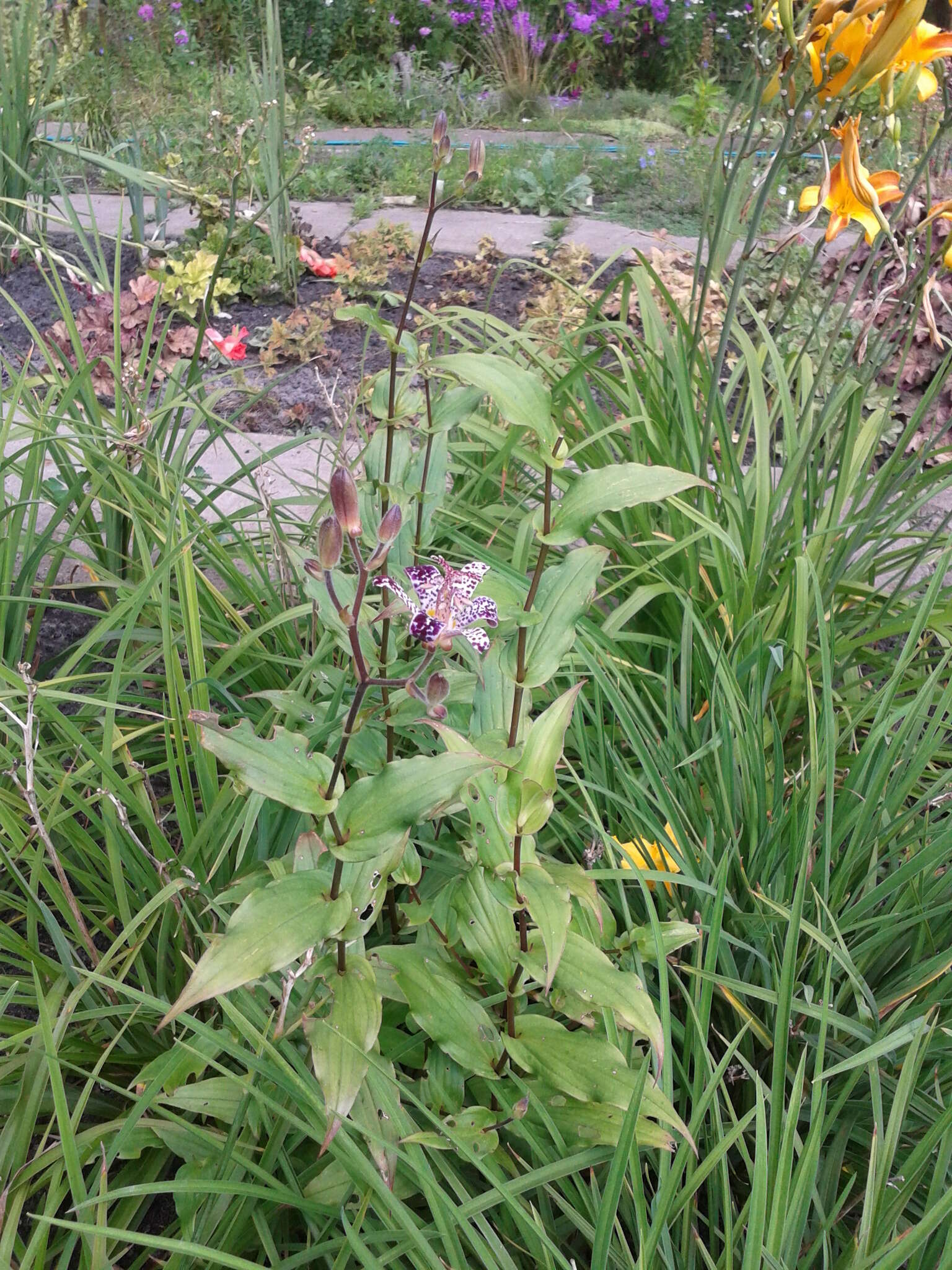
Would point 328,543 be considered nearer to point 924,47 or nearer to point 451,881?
point 451,881

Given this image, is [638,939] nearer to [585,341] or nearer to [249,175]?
[585,341]

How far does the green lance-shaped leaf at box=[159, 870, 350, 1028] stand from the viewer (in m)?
0.68

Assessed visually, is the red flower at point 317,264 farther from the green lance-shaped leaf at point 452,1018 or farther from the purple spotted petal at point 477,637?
the green lance-shaped leaf at point 452,1018

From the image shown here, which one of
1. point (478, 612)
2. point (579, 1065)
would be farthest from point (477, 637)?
point (579, 1065)

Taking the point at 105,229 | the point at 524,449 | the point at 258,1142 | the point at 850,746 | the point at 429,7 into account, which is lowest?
the point at 258,1142

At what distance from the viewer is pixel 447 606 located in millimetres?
770

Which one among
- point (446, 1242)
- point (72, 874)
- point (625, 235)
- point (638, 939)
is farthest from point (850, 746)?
point (625, 235)

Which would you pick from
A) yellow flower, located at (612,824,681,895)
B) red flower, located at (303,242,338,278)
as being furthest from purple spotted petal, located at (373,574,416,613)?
red flower, located at (303,242,338,278)

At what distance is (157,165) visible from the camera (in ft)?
11.2

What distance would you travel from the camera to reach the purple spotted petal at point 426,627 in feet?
2.56

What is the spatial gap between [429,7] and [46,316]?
19.6ft

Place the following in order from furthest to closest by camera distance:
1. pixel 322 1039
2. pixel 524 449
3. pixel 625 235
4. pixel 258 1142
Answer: pixel 625 235, pixel 524 449, pixel 258 1142, pixel 322 1039

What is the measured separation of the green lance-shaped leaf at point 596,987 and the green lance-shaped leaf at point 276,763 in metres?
0.24

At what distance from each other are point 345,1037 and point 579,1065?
23 cm
